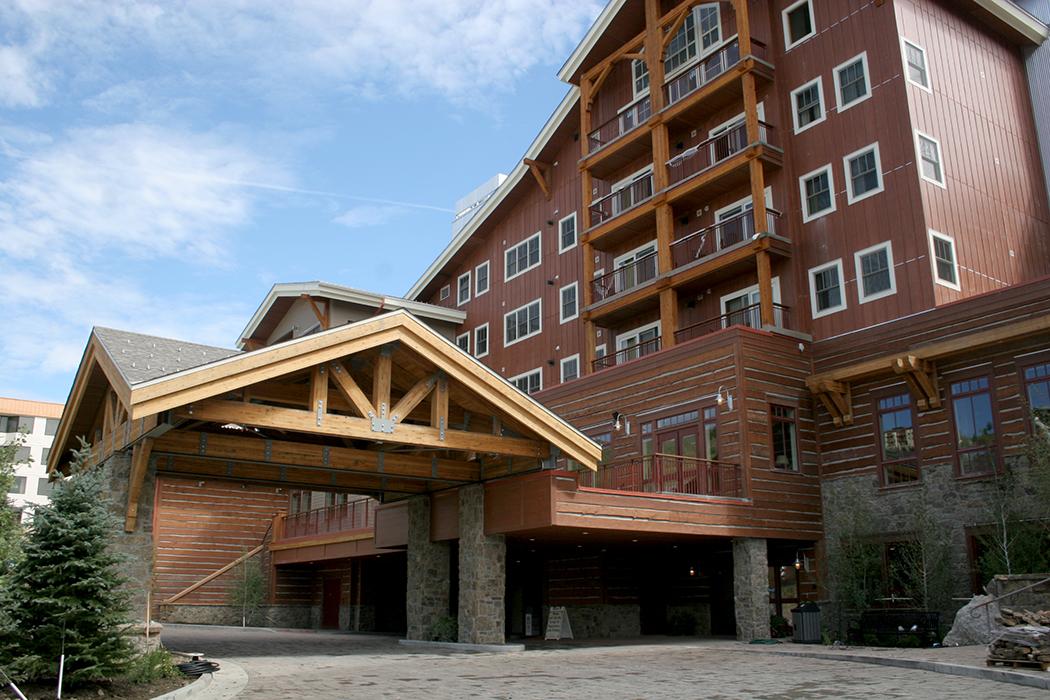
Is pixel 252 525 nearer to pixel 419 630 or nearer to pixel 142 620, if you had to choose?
pixel 419 630

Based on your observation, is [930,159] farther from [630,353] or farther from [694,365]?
[630,353]

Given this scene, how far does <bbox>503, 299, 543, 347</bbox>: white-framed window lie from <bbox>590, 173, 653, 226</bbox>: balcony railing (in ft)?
14.8

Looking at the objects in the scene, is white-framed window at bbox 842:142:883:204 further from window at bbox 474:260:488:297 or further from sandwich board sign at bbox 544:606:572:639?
window at bbox 474:260:488:297

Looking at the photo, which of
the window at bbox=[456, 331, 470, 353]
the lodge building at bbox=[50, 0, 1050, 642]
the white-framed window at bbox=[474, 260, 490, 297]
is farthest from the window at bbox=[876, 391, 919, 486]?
the window at bbox=[456, 331, 470, 353]

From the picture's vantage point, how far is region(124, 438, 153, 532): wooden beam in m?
16.3

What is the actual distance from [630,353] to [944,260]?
10027mm

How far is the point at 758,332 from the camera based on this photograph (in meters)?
23.9

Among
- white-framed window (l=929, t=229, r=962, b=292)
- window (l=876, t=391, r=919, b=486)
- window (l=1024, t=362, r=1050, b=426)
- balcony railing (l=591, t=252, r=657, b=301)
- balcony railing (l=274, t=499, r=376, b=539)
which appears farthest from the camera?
balcony railing (l=274, t=499, r=376, b=539)

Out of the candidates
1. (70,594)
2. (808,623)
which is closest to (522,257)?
(808,623)

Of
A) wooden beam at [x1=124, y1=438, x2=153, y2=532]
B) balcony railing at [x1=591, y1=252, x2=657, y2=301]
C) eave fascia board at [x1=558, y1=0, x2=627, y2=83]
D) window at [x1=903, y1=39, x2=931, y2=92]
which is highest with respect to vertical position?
eave fascia board at [x1=558, y1=0, x2=627, y2=83]

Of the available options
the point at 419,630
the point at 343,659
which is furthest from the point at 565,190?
the point at 343,659

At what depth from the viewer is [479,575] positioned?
20734 millimetres

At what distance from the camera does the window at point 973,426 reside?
814 inches

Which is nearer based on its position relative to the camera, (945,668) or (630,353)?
(945,668)
